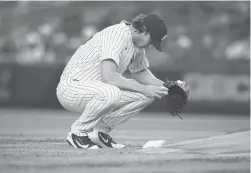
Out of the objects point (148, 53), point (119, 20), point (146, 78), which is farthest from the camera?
point (119, 20)

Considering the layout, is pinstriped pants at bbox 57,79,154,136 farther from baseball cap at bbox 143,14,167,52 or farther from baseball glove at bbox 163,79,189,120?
baseball cap at bbox 143,14,167,52

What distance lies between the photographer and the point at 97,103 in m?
6.08

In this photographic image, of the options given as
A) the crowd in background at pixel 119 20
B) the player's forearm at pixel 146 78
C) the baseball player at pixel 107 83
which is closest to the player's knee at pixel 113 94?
the baseball player at pixel 107 83

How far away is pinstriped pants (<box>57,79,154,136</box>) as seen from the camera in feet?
19.9

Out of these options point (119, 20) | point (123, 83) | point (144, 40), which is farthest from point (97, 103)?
point (119, 20)

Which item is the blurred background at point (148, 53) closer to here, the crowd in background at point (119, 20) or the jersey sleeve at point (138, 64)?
the crowd in background at point (119, 20)

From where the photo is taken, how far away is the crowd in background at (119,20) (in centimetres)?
1584

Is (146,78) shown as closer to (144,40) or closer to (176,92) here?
(176,92)

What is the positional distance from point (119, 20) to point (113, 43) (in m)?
10.2

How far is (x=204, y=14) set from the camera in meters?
16.5

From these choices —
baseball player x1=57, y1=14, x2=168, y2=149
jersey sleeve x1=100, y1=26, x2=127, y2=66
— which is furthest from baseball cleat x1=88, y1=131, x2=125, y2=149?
jersey sleeve x1=100, y1=26, x2=127, y2=66

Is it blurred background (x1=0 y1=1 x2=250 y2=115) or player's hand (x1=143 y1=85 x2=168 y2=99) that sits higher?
blurred background (x1=0 y1=1 x2=250 y2=115)

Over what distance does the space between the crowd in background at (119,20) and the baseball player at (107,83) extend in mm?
9212

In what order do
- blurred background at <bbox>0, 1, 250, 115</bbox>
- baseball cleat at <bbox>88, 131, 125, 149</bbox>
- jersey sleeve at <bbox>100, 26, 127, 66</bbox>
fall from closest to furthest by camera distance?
jersey sleeve at <bbox>100, 26, 127, 66</bbox> < baseball cleat at <bbox>88, 131, 125, 149</bbox> < blurred background at <bbox>0, 1, 250, 115</bbox>
